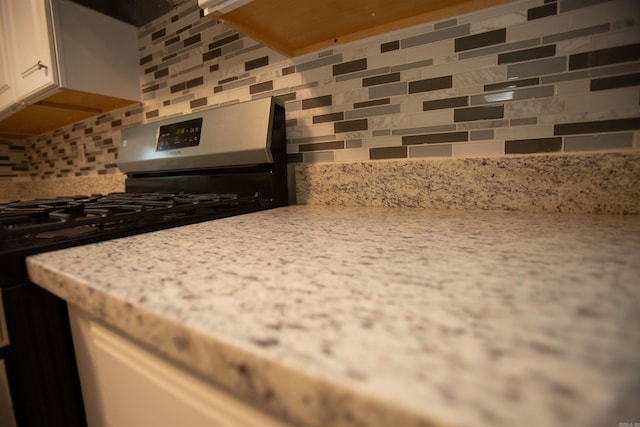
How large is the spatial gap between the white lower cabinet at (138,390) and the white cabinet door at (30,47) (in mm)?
1204

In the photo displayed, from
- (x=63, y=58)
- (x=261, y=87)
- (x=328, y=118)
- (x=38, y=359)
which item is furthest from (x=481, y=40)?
(x=63, y=58)

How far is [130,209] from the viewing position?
61 centimetres

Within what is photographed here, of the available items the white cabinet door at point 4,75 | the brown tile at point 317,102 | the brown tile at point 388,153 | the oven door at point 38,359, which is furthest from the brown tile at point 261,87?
the white cabinet door at point 4,75

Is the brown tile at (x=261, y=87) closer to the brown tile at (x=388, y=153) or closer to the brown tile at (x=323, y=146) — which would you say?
the brown tile at (x=323, y=146)

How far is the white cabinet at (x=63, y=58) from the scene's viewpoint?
110 centimetres

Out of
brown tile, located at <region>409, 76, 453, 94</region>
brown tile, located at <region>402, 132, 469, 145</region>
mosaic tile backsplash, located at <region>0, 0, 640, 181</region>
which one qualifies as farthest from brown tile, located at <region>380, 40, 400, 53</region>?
brown tile, located at <region>402, 132, 469, 145</region>

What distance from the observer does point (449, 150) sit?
2.38ft

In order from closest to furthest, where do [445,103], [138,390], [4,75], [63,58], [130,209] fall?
[138,390]
[130,209]
[445,103]
[63,58]
[4,75]

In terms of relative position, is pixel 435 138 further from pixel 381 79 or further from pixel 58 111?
pixel 58 111

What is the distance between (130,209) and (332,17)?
2.20 ft

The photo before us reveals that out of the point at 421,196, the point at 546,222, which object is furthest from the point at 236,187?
the point at 546,222

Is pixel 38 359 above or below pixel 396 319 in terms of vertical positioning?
below

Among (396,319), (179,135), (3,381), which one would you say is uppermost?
(179,135)

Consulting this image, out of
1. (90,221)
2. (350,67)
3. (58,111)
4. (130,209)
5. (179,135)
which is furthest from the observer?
(58,111)
